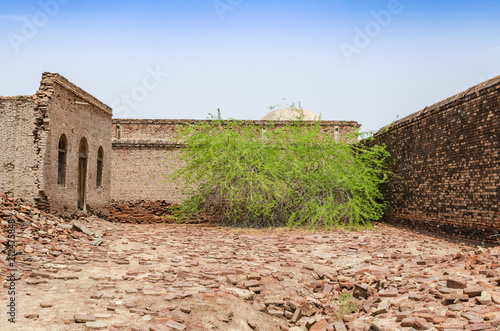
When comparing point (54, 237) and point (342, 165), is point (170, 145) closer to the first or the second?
point (342, 165)

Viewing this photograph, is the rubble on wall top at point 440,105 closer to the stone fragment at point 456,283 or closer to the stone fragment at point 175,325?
the stone fragment at point 456,283

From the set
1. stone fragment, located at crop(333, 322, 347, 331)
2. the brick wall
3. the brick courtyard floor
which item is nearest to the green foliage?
the brick courtyard floor

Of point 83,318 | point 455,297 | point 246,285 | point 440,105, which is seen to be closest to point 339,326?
point 455,297

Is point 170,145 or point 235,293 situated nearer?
point 235,293

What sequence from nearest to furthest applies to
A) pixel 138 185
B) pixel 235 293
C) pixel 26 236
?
1. pixel 235 293
2. pixel 26 236
3. pixel 138 185

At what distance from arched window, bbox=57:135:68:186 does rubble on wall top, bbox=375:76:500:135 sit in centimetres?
1019

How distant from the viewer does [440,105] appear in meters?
11.6

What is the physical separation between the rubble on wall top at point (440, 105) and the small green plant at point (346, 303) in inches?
233

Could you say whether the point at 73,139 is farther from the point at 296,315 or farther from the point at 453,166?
the point at 453,166

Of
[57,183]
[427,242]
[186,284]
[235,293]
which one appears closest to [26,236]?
[57,183]

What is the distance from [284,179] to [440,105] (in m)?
5.21

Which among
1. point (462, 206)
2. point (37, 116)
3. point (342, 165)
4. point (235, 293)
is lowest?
point (235, 293)

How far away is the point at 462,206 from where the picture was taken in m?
10.5

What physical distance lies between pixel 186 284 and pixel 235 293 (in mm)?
739
